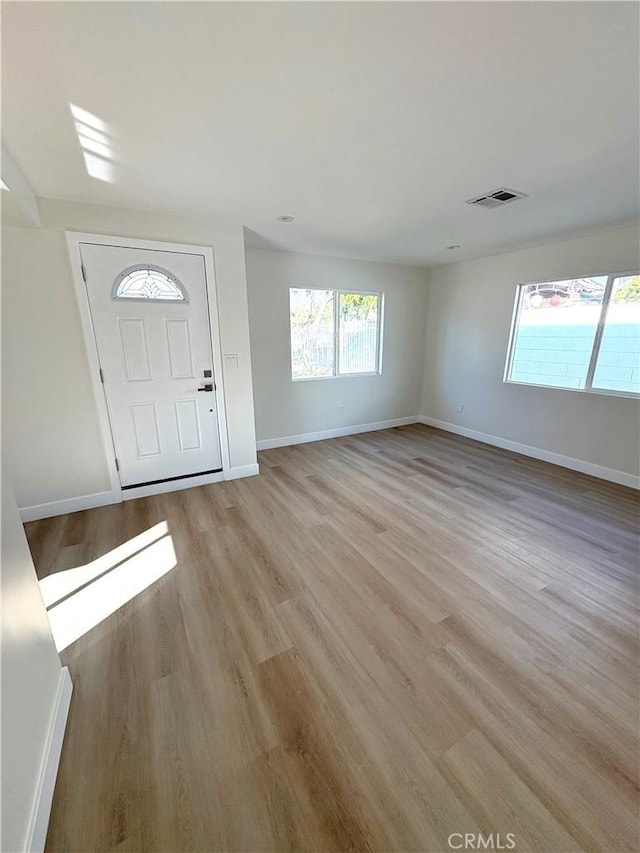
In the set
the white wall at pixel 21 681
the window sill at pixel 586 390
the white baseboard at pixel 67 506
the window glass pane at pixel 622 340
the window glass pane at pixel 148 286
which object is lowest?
the white baseboard at pixel 67 506

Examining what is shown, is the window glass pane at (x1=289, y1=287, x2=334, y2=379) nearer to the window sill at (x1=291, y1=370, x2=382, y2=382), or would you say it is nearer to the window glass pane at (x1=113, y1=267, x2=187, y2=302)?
the window sill at (x1=291, y1=370, x2=382, y2=382)

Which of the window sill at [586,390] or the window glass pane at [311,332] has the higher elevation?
the window glass pane at [311,332]

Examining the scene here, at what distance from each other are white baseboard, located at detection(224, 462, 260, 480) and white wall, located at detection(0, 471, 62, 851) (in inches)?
88.9

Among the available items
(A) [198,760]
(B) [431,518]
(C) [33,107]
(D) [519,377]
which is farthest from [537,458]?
(C) [33,107]

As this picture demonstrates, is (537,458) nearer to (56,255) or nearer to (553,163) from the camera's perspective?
(553,163)

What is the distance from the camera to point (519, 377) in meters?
4.30

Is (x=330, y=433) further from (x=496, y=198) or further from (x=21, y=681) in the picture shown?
(x=21, y=681)

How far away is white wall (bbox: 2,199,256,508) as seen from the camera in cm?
250

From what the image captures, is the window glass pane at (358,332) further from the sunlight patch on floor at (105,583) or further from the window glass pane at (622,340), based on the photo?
the sunlight patch on floor at (105,583)

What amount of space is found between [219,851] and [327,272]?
481 centimetres

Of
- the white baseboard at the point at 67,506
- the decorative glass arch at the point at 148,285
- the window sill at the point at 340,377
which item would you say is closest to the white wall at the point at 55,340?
the white baseboard at the point at 67,506

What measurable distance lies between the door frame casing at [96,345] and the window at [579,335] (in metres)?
3.68

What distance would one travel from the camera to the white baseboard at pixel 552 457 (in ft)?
11.3

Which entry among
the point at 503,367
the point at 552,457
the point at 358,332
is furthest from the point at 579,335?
the point at 358,332
